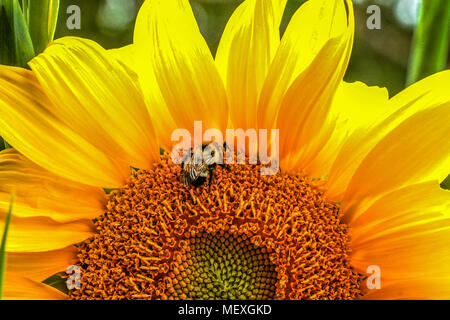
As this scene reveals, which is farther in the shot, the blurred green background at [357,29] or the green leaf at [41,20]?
the blurred green background at [357,29]

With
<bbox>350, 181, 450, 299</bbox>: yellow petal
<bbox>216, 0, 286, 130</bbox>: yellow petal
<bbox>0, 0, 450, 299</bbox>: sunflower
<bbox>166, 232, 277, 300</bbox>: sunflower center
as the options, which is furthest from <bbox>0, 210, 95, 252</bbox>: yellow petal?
<bbox>350, 181, 450, 299</bbox>: yellow petal

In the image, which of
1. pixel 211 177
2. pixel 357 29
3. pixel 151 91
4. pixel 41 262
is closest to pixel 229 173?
pixel 211 177

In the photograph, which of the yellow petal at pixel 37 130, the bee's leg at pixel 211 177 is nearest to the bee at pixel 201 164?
the bee's leg at pixel 211 177

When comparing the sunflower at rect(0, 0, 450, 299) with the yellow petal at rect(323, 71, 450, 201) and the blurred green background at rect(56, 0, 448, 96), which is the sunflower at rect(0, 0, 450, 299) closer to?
the yellow petal at rect(323, 71, 450, 201)

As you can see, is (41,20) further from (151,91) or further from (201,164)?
(201,164)

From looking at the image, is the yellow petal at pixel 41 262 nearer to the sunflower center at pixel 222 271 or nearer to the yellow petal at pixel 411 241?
the sunflower center at pixel 222 271
